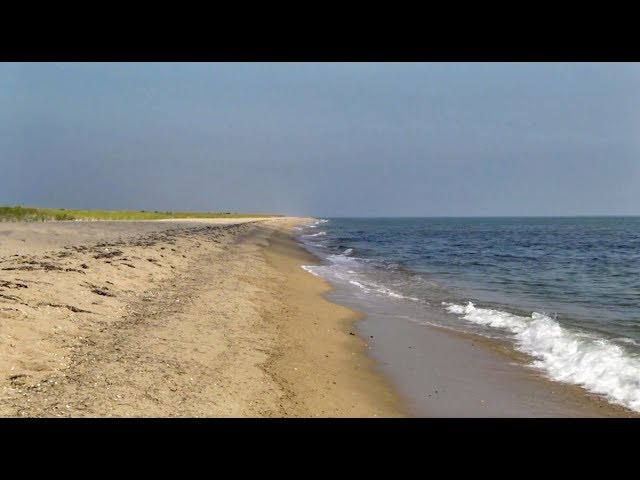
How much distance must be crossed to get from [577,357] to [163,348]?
339 inches

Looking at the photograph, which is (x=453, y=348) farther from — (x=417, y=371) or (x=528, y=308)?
(x=528, y=308)

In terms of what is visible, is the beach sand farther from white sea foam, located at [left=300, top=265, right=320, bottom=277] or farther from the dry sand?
white sea foam, located at [left=300, top=265, right=320, bottom=277]

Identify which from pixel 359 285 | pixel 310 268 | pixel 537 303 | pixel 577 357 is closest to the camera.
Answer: pixel 577 357

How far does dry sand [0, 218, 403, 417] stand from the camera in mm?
5684

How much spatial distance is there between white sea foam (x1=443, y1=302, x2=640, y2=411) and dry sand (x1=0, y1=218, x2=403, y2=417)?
3890 mm

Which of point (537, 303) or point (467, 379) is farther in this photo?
point (537, 303)

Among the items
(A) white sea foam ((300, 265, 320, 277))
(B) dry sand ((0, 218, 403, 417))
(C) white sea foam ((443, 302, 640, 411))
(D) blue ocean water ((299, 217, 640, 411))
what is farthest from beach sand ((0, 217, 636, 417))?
(A) white sea foam ((300, 265, 320, 277))

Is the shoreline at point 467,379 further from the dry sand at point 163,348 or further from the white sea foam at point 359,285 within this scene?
the white sea foam at point 359,285

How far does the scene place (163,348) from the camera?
7746mm

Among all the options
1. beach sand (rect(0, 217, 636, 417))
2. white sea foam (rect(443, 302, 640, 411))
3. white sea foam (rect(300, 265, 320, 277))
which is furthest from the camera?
white sea foam (rect(300, 265, 320, 277))

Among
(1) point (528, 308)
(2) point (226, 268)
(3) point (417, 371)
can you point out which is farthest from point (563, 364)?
(2) point (226, 268)

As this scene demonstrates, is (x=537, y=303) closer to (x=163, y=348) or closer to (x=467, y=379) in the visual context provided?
(x=467, y=379)

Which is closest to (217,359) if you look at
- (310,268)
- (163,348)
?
(163,348)
